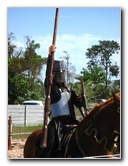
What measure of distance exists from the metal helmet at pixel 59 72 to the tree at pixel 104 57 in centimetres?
22

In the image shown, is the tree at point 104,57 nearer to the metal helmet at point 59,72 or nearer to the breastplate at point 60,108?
the metal helmet at point 59,72

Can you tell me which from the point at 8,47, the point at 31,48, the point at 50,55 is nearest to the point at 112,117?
the point at 50,55

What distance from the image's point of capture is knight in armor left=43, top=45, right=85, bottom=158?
7.38 ft

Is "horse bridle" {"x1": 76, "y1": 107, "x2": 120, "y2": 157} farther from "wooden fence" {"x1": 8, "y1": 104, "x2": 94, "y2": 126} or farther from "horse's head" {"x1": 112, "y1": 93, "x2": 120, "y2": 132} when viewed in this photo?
"wooden fence" {"x1": 8, "y1": 104, "x2": 94, "y2": 126}

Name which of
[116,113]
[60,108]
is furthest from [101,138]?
[60,108]

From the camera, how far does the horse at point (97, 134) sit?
2082 mm

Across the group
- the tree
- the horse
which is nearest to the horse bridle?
the horse

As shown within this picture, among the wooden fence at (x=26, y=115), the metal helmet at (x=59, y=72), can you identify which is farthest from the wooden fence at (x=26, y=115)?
the metal helmet at (x=59, y=72)

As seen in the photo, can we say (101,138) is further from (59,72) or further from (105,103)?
(59,72)

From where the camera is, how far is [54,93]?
2326 millimetres

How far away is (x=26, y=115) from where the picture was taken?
2.35m
